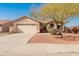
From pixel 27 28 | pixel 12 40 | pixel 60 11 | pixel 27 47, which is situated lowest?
pixel 27 47

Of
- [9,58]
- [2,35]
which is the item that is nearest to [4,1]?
Result: [2,35]

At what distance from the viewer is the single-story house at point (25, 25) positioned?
10.8 metres

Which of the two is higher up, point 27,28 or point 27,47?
point 27,28

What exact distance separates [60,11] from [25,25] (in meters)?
2.08

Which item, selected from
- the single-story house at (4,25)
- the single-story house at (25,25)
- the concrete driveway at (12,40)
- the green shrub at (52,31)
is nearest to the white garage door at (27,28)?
the single-story house at (25,25)

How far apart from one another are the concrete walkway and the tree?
4.82 feet

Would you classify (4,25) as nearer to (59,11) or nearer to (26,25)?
(26,25)

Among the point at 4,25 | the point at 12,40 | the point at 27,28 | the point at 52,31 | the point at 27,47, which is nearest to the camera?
the point at 27,47

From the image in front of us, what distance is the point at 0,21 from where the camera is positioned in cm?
1071

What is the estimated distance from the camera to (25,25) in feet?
37.9

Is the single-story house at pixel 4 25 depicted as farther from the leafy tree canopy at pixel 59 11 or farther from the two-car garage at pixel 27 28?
the leafy tree canopy at pixel 59 11

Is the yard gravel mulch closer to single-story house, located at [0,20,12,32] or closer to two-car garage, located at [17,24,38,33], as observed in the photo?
two-car garage, located at [17,24,38,33]

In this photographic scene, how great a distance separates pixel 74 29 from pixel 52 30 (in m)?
1.15

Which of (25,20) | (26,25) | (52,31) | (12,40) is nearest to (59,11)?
(52,31)
